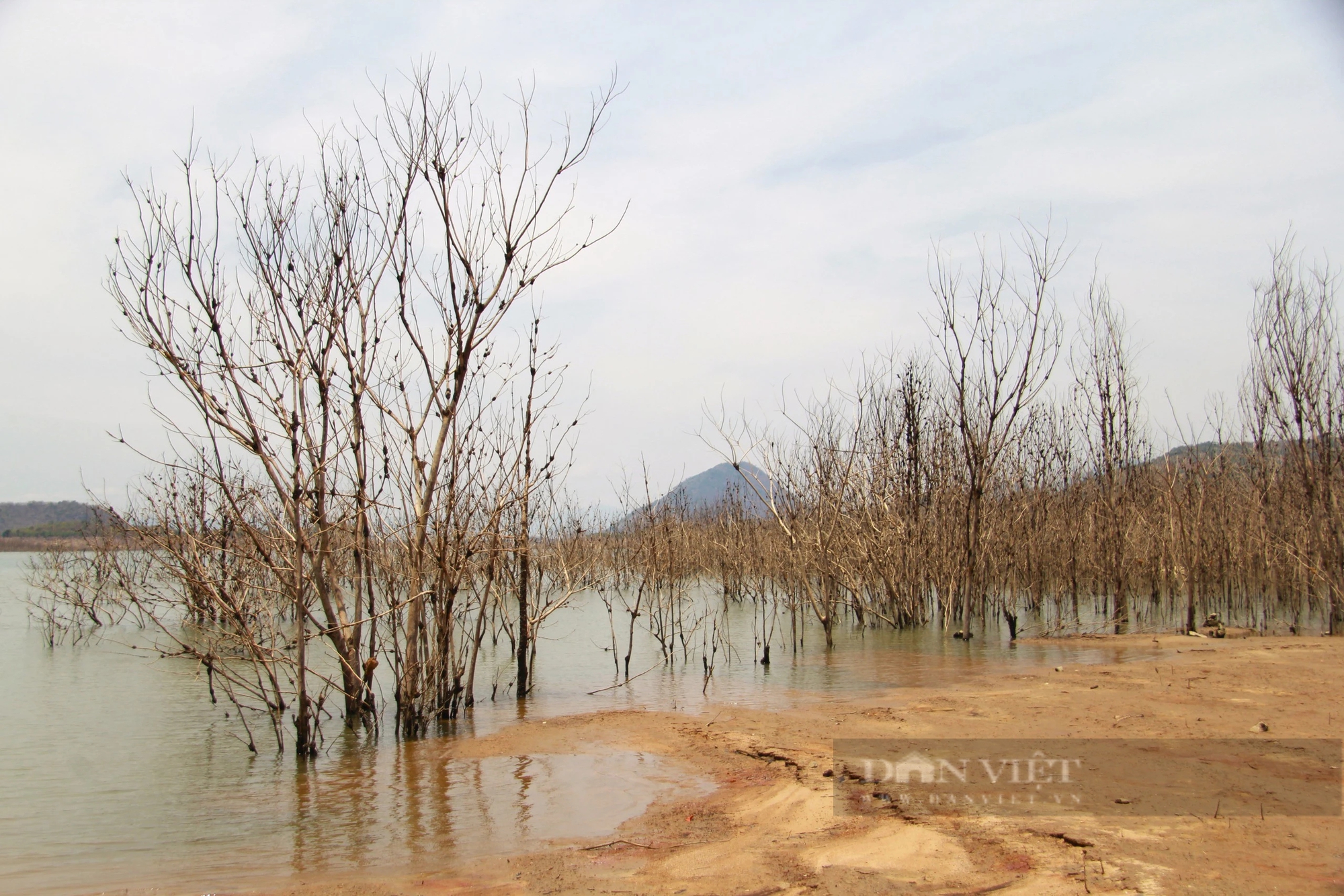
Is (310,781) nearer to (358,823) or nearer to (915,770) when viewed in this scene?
(358,823)

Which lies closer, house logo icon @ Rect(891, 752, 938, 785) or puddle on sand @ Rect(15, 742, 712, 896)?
puddle on sand @ Rect(15, 742, 712, 896)

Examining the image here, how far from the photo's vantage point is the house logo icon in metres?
4.88

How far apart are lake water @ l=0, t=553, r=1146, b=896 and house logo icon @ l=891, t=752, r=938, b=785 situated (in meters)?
1.35

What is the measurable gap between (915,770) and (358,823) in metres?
3.45

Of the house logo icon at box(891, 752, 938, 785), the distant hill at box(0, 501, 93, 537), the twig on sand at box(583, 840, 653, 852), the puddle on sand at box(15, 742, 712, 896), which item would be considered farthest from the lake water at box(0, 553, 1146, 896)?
the distant hill at box(0, 501, 93, 537)

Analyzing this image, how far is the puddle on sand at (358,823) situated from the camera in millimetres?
4527

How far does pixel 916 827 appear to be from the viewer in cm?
411

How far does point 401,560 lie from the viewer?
7.34 m

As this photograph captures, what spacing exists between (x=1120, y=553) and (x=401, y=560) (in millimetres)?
10138

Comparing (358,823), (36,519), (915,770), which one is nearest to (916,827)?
(915,770)

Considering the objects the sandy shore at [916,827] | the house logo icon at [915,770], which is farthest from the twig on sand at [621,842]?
the house logo icon at [915,770]

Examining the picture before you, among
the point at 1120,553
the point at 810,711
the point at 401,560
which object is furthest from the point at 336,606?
the point at 1120,553

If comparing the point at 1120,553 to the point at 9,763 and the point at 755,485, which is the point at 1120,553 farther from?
the point at 9,763

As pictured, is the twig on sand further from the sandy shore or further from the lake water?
the lake water
